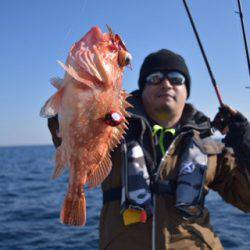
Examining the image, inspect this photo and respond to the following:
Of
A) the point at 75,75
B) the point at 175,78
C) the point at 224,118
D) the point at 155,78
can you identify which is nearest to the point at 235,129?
the point at 224,118

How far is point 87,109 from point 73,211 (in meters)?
0.71

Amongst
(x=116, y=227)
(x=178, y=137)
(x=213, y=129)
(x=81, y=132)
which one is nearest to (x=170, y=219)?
(x=116, y=227)

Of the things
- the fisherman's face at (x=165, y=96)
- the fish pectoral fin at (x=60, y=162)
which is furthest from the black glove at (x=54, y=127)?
the fisherman's face at (x=165, y=96)

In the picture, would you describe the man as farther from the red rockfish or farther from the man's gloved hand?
the red rockfish

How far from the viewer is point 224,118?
14.6 ft

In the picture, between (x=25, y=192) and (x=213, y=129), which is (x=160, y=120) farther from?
(x=25, y=192)

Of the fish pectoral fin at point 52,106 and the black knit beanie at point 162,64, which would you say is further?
the black knit beanie at point 162,64

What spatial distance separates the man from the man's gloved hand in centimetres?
1

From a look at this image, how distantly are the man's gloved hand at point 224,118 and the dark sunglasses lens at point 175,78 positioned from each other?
613mm

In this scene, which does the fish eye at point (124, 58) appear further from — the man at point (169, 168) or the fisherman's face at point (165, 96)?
the fisherman's face at point (165, 96)

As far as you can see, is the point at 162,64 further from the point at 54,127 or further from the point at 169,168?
the point at 54,127

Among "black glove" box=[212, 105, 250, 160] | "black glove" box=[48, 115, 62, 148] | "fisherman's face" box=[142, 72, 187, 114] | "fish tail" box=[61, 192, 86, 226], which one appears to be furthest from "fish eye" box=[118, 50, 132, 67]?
"black glove" box=[212, 105, 250, 160]

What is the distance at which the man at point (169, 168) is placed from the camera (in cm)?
366

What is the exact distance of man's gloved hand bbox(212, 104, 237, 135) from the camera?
173 inches
